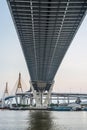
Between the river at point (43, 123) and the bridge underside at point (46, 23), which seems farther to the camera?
the river at point (43, 123)

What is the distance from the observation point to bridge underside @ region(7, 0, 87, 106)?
44.5 meters

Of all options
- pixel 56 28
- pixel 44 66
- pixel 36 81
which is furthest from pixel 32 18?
pixel 36 81

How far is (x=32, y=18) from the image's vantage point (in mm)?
50594

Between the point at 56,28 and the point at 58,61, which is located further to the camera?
the point at 58,61

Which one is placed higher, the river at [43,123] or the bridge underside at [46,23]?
the bridge underside at [46,23]

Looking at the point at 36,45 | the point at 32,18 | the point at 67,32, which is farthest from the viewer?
the point at 36,45

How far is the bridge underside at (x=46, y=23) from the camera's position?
146 ft

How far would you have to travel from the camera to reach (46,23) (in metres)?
54.2

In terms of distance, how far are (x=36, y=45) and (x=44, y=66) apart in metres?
26.9

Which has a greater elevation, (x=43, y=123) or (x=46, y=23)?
(x=46, y=23)

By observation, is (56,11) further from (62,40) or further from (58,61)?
(58,61)

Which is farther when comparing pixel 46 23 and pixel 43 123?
pixel 43 123

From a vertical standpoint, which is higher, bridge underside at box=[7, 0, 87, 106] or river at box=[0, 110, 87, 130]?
bridge underside at box=[7, 0, 87, 106]

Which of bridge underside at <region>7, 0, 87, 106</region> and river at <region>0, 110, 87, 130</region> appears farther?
river at <region>0, 110, 87, 130</region>
